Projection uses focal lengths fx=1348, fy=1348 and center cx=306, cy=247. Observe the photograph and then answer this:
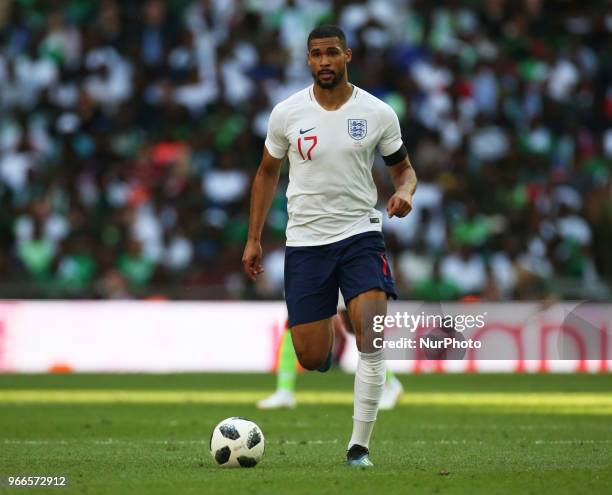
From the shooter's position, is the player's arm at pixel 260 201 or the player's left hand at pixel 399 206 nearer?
the player's left hand at pixel 399 206

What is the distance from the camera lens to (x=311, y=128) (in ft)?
26.0

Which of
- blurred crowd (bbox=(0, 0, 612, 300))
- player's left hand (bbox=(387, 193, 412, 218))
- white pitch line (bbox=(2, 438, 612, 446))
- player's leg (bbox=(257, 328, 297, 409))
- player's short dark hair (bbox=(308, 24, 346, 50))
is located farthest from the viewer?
blurred crowd (bbox=(0, 0, 612, 300))

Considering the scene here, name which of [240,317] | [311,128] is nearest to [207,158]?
[240,317]

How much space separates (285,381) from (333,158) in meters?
5.32

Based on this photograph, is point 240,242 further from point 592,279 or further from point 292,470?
point 292,470

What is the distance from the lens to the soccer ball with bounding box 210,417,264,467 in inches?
311

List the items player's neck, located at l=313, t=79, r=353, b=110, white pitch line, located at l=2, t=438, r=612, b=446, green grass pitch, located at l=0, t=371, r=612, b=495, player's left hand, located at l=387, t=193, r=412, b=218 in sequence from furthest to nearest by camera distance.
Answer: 1. white pitch line, located at l=2, t=438, r=612, b=446
2. player's neck, located at l=313, t=79, r=353, b=110
3. player's left hand, located at l=387, t=193, r=412, b=218
4. green grass pitch, located at l=0, t=371, r=612, b=495

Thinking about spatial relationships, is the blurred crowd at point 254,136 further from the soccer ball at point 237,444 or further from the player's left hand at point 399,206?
the player's left hand at point 399,206

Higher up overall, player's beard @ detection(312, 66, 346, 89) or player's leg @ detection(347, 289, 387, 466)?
player's beard @ detection(312, 66, 346, 89)

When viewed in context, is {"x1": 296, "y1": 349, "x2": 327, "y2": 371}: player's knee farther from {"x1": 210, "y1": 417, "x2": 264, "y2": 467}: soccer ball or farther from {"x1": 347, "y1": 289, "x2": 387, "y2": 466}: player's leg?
{"x1": 210, "y1": 417, "x2": 264, "y2": 467}: soccer ball

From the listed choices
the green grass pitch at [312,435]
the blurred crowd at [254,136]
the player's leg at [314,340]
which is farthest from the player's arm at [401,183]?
the blurred crowd at [254,136]

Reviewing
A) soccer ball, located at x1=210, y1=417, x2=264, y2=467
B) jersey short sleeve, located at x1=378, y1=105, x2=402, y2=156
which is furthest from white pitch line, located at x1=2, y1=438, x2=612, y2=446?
jersey short sleeve, located at x1=378, y1=105, x2=402, y2=156

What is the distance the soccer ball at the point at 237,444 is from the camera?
7.91 m

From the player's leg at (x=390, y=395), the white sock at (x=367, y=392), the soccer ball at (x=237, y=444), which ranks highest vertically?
the white sock at (x=367, y=392)
